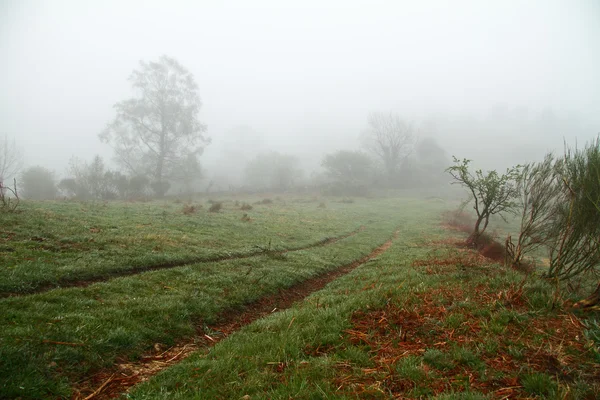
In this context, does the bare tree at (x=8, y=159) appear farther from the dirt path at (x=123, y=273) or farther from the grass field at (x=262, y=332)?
the dirt path at (x=123, y=273)

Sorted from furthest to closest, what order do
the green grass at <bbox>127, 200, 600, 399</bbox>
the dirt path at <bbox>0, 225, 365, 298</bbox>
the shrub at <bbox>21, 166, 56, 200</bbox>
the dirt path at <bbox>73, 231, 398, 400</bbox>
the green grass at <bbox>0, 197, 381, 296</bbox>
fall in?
the shrub at <bbox>21, 166, 56, 200</bbox>
the green grass at <bbox>0, 197, 381, 296</bbox>
the dirt path at <bbox>0, 225, 365, 298</bbox>
the dirt path at <bbox>73, 231, 398, 400</bbox>
the green grass at <bbox>127, 200, 600, 399</bbox>

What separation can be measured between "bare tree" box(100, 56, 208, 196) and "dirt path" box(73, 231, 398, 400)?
5185cm

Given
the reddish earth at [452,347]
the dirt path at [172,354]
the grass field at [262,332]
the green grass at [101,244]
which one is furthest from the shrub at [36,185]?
the reddish earth at [452,347]

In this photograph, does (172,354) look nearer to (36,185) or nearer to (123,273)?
(123,273)

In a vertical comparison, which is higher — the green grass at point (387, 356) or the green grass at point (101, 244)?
the green grass at point (101, 244)

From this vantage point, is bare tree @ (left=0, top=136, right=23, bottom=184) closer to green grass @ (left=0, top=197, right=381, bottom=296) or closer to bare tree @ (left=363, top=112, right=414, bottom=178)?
green grass @ (left=0, top=197, right=381, bottom=296)

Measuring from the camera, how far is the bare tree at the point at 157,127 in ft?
185

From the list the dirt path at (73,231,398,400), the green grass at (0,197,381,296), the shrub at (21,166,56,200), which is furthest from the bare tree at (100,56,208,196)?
the dirt path at (73,231,398,400)

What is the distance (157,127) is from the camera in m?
58.9

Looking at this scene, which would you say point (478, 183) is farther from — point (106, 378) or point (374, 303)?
point (106, 378)

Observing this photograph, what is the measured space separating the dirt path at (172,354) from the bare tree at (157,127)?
51.8 meters

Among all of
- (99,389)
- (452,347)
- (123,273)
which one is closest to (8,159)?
(123,273)

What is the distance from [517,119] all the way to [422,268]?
195023 millimetres

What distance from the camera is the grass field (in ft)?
15.1
